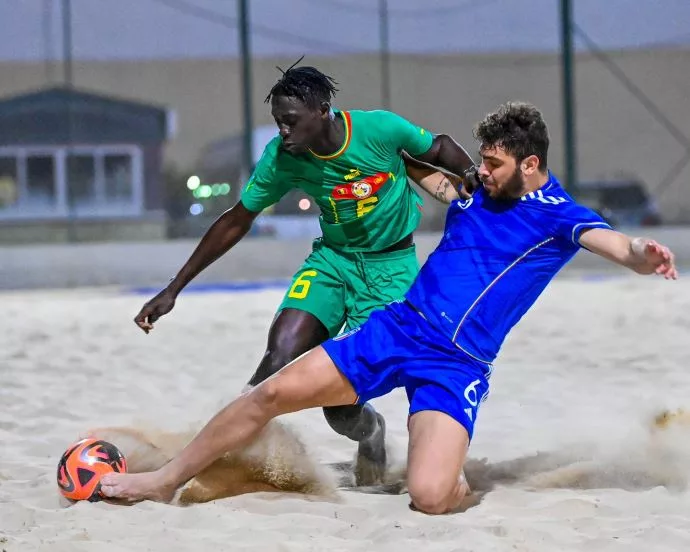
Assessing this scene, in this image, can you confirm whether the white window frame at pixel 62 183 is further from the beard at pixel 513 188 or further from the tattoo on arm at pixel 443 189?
the beard at pixel 513 188

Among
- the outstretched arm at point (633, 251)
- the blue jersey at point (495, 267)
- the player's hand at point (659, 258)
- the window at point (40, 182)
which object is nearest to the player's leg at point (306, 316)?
the blue jersey at point (495, 267)

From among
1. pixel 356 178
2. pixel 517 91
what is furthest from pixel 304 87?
pixel 517 91

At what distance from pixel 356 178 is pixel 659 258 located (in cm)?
147

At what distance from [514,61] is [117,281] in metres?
9.12

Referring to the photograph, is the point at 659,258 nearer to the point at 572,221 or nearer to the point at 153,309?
the point at 572,221

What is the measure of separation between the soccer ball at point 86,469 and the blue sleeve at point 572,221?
6.22 ft

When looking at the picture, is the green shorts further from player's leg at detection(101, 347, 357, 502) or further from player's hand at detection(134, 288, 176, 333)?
player's leg at detection(101, 347, 357, 502)

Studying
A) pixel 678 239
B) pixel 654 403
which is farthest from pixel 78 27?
pixel 654 403

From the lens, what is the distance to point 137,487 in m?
4.12

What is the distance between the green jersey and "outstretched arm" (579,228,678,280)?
1.05m

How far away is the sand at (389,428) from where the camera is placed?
375cm

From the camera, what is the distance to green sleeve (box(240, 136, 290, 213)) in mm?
4676

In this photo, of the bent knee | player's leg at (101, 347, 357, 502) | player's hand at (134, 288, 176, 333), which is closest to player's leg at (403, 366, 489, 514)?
the bent knee

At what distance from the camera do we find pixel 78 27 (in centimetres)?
1964
